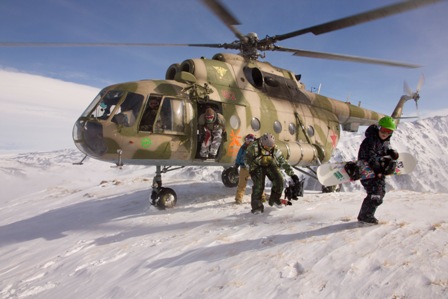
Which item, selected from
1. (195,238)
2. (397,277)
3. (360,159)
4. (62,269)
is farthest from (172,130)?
(397,277)

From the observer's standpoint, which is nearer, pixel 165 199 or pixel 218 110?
pixel 165 199

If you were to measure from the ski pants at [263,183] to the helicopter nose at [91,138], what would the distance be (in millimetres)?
3406

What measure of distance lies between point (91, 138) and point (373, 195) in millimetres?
5694

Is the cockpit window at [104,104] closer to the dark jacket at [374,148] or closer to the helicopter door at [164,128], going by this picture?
the helicopter door at [164,128]

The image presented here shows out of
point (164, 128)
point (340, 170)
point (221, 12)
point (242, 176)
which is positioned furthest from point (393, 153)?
point (164, 128)

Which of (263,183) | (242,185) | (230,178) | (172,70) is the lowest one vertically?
(230,178)

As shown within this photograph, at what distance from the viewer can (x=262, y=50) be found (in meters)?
8.88

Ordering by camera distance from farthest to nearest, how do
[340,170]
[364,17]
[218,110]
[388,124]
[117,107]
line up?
[218,110] < [117,107] < [364,17] < [340,170] < [388,124]

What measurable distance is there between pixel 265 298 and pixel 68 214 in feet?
25.9

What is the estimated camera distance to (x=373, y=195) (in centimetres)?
434

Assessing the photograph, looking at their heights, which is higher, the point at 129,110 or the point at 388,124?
the point at 388,124

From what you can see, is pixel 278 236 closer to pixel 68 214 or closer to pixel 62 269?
pixel 62 269

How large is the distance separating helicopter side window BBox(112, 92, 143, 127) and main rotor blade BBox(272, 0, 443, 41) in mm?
4266

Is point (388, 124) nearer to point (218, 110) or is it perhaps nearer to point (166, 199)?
point (218, 110)
